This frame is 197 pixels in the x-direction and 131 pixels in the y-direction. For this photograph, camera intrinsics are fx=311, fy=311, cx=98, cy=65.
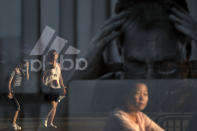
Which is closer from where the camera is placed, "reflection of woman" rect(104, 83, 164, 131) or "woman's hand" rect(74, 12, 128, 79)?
"reflection of woman" rect(104, 83, 164, 131)

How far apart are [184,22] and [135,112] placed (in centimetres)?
99

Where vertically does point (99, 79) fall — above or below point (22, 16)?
below

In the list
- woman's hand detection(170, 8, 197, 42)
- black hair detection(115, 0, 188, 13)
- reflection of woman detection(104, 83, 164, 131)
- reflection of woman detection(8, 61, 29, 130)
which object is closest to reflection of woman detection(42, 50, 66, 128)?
reflection of woman detection(8, 61, 29, 130)

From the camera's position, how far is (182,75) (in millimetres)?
2963

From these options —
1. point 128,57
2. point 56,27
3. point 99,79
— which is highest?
point 56,27

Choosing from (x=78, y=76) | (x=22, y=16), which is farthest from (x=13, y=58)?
(x=78, y=76)

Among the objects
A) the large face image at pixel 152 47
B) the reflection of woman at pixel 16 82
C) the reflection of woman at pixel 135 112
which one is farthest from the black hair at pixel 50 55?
the reflection of woman at pixel 135 112

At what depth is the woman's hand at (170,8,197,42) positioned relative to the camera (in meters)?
2.99

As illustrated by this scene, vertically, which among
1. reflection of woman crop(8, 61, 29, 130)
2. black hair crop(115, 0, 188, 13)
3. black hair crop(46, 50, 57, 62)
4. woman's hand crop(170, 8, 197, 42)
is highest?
black hair crop(115, 0, 188, 13)

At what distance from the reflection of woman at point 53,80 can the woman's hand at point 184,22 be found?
47.6 inches

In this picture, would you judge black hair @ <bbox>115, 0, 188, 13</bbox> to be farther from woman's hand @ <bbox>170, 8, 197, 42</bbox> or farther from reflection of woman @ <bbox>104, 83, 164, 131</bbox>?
reflection of woman @ <bbox>104, 83, 164, 131</bbox>

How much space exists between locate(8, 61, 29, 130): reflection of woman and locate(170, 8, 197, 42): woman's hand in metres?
1.51

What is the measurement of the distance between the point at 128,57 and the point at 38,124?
1104 mm

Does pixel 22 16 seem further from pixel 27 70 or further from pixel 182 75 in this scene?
pixel 182 75
